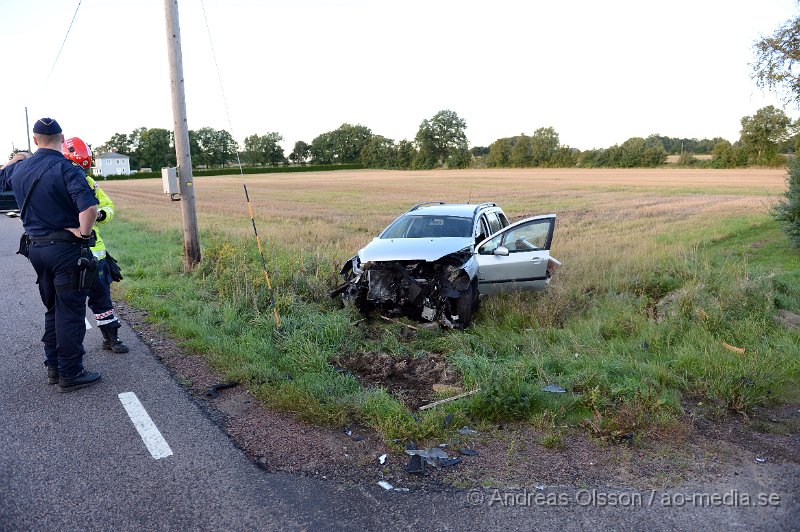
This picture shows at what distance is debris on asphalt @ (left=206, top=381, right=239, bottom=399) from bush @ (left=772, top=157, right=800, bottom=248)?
12.2 meters

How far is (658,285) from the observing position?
9086mm

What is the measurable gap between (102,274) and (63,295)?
929mm

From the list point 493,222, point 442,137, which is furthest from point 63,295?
point 442,137

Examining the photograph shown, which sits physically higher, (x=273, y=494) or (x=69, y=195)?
(x=69, y=195)

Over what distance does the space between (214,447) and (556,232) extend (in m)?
14.7

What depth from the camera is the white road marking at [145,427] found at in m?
3.97

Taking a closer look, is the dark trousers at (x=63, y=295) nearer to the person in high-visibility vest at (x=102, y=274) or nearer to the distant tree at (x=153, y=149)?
the person in high-visibility vest at (x=102, y=274)

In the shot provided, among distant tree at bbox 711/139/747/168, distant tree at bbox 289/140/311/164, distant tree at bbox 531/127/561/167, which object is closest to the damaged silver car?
distant tree at bbox 711/139/747/168

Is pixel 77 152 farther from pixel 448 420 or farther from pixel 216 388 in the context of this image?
pixel 448 420

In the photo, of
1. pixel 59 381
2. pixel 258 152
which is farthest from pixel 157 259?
pixel 258 152

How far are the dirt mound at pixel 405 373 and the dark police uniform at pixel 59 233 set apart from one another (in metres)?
2.39

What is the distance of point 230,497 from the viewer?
3412mm

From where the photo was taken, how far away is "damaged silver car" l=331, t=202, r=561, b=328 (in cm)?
748

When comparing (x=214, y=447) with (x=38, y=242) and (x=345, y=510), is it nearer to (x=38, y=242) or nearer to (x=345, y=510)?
(x=345, y=510)
